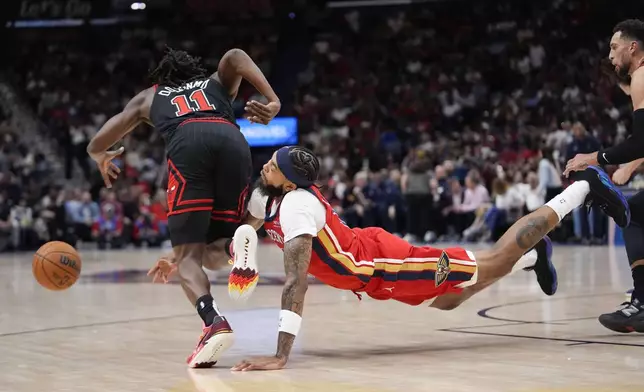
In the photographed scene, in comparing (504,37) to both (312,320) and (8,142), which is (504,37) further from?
(312,320)

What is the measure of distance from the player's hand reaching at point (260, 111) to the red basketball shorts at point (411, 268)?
2.70ft

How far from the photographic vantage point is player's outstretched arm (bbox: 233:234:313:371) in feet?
16.9

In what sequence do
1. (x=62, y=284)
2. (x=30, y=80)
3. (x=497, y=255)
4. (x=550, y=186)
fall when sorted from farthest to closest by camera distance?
(x=30, y=80) → (x=550, y=186) → (x=62, y=284) → (x=497, y=255)

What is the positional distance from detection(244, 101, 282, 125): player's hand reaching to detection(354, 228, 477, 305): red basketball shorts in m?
0.82

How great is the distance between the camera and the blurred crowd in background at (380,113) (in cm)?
1908

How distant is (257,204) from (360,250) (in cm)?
64

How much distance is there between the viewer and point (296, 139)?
24812 millimetres

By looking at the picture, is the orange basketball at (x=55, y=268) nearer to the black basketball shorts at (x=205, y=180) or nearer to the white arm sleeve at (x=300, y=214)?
the black basketball shorts at (x=205, y=180)

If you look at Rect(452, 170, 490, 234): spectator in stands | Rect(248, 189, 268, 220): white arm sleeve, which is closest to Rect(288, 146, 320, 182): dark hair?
Rect(248, 189, 268, 220): white arm sleeve

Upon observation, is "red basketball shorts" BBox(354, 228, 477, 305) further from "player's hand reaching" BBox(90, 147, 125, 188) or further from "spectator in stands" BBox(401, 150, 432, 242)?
"spectator in stands" BBox(401, 150, 432, 242)

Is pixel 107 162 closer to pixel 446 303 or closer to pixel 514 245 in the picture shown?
pixel 446 303

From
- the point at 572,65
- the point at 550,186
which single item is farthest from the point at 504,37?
the point at 550,186

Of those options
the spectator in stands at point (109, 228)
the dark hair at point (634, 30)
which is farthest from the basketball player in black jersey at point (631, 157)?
the spectator in stands at point (109, 228)

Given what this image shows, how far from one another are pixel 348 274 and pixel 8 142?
60.5 ft
